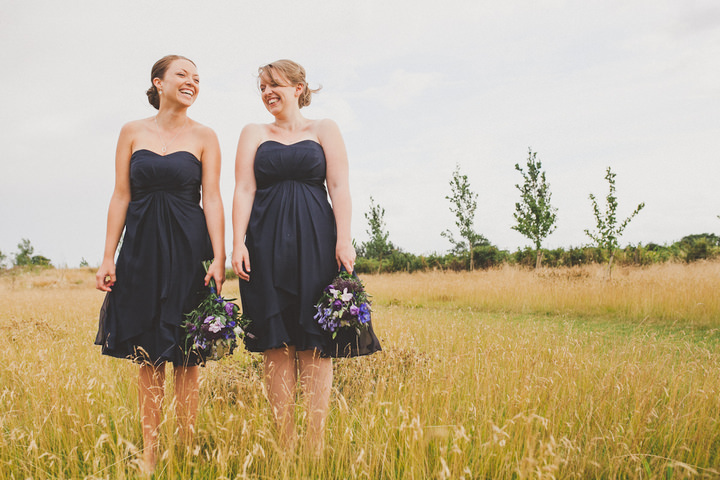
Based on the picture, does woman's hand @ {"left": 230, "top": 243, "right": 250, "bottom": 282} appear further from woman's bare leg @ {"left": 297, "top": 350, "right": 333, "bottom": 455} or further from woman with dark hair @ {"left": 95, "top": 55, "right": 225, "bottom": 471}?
woman's bare leg @ {"left": 297, "top": 350, "right": 333, "bottom": 455}

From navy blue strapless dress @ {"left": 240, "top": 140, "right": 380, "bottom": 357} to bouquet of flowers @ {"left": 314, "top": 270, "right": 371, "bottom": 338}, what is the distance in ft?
0.39

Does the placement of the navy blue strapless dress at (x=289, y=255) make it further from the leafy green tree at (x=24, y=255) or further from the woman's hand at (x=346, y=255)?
the leafy green tree at (x=24, y=255)

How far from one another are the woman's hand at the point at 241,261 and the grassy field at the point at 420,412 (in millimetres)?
694

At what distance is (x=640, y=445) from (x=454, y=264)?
875 inches

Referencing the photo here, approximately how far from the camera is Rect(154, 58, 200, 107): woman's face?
276cm

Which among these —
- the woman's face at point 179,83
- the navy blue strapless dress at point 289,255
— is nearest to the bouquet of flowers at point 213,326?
the navy blue strapless dress at point 289,255

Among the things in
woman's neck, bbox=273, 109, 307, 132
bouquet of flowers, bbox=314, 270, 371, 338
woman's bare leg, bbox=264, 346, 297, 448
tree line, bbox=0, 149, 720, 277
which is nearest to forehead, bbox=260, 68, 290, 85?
woman's neck, bbox=273, 109, 307, 132

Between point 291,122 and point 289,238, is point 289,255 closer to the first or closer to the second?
point 289,238

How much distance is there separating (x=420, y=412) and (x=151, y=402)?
5.67 feet

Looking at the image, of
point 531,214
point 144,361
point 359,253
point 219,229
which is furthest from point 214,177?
point 359,253

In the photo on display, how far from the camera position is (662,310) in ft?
28.9

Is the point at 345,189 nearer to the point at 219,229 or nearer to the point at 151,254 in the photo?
the point at 219,229

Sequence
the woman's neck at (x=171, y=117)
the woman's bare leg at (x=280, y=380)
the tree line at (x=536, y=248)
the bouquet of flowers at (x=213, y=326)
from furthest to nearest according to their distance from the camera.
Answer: the tree line at (x=536, y=248), the woman's neck at (x=171, y=117), the woman's bare leg at (x=280, y=380), the bouquet of flowers at (x=213, y=326)

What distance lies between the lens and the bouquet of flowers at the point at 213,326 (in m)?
2.48
